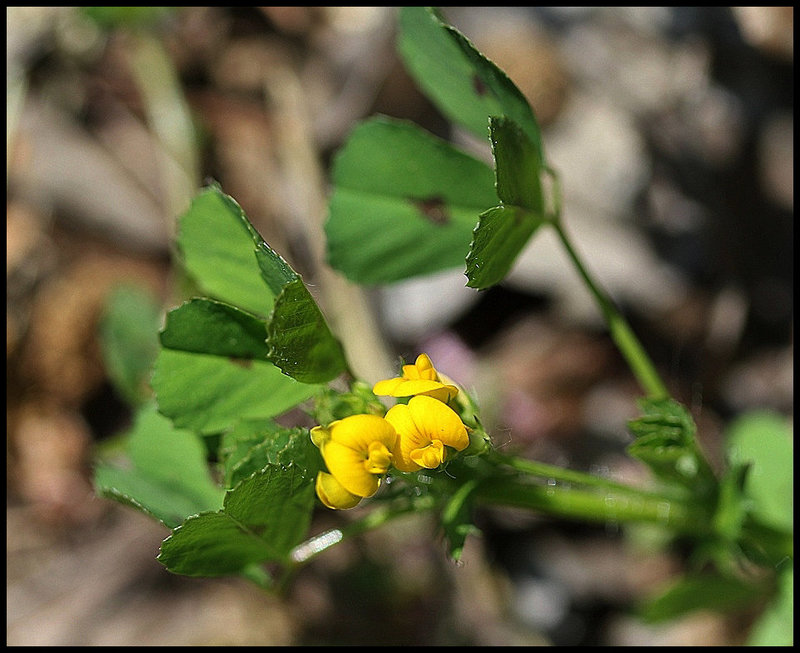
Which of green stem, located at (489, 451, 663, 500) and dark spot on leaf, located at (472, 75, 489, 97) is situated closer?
green stem, located at (489, 451, 663, 500)

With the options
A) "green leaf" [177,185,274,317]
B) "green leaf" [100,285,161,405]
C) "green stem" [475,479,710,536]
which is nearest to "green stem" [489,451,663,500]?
"green stem" [475,479,710,536]

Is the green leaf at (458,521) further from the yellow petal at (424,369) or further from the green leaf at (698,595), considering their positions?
the green leaf at (698,595)

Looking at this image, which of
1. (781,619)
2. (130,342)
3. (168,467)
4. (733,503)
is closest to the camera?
(733,503)

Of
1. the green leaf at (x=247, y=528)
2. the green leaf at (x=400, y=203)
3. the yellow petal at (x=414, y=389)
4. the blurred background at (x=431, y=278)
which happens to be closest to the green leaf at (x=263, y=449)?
the green leaf at (x=247, y=528)

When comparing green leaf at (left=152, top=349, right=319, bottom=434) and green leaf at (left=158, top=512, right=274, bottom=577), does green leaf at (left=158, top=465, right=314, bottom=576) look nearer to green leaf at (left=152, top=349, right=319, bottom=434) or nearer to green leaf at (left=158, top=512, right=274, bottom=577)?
green leaf at (left=158, top=512, right=274, bottom=577)

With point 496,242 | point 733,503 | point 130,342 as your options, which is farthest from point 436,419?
point 130,342

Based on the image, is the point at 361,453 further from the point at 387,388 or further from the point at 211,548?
the point at 211,548
